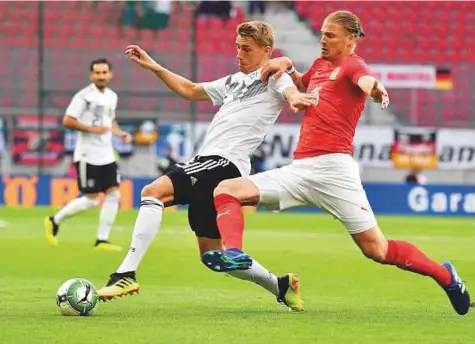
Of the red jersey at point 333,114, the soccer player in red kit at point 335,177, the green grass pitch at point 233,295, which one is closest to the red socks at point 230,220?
the soccer player in red kit at point 335,177

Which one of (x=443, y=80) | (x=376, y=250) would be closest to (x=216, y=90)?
(x=376, y=250)

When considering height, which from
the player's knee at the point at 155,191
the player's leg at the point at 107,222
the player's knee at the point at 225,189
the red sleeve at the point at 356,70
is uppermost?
the red sleeve at the point at 356,70

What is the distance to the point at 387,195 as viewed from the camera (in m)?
23.7

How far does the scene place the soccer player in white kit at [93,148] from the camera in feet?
49.0

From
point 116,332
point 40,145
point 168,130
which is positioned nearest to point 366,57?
point 168,130

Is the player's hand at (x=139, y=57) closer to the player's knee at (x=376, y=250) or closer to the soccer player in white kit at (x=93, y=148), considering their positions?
the player's knee at (x=376, y=250)

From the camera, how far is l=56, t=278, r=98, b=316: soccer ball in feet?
25.7

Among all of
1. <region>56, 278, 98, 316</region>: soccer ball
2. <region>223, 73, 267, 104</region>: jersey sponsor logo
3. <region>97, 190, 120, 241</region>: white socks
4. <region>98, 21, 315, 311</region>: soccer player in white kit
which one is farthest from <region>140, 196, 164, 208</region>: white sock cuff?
<region>97, 190, 120, 241</region>: white socks

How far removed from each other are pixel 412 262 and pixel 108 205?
24.0 ft

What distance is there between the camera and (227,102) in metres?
8.60

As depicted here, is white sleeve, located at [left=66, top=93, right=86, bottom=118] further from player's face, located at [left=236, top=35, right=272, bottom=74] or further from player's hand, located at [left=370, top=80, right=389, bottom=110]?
player's hand, located at [left=370, top=80, right=389, bottom=110]

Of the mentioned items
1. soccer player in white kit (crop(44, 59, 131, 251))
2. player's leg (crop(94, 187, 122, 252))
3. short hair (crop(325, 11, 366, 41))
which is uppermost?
short hair (crop(325, 11, 366, 41))

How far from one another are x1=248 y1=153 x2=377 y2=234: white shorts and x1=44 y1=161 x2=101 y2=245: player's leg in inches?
291

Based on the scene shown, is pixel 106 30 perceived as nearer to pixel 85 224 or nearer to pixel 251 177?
pixel 85 224
